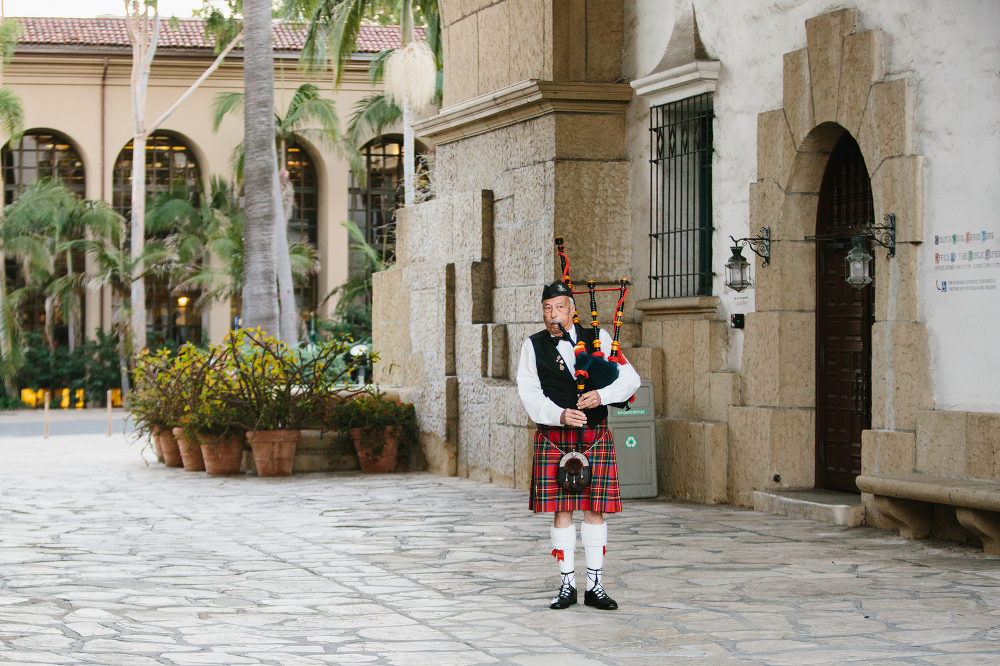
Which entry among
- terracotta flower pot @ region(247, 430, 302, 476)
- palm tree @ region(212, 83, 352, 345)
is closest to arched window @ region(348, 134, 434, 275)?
palm tree @ region(212, 83, 352, 345)

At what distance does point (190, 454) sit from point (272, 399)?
132cm

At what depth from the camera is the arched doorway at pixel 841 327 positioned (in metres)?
10.3

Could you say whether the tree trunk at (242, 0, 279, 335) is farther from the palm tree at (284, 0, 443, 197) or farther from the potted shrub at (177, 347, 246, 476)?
the palm tree at (284, 0, 443, 197)

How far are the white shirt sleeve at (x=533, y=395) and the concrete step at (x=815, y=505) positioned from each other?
3663mm

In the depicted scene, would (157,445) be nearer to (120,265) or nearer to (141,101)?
(120,265)

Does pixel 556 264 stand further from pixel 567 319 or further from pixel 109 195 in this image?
pixel 109 195

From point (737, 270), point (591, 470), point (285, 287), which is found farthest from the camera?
point (285, 287)

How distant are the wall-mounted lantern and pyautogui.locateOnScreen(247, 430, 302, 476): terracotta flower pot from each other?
17.9ft

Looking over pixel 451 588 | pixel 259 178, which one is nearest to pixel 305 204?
pixel 259 178

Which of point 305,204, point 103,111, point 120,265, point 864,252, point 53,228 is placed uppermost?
point 103,111

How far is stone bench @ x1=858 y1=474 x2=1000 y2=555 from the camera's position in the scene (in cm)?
813

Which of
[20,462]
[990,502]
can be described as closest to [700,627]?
[990,502]

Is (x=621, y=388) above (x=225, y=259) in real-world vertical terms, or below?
below

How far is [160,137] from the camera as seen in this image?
35.4 meters
